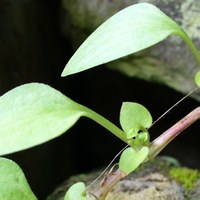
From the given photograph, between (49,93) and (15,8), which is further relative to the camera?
(15,8)

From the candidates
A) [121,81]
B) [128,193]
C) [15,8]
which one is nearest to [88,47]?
[128,193]

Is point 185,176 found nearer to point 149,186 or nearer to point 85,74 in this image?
point 149,186

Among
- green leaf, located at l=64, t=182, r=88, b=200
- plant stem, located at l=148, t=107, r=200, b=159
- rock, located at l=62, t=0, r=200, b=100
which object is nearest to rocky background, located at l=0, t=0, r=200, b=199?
rock, located at l=62, t=0, r=200, b=100

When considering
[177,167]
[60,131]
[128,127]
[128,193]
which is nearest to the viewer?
[60,131]

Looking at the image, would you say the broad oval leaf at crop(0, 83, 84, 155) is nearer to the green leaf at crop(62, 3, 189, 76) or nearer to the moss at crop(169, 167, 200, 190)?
the green leaf at crop(62, 3, 189, 76)

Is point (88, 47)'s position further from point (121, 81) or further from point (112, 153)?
point (112, 153)
